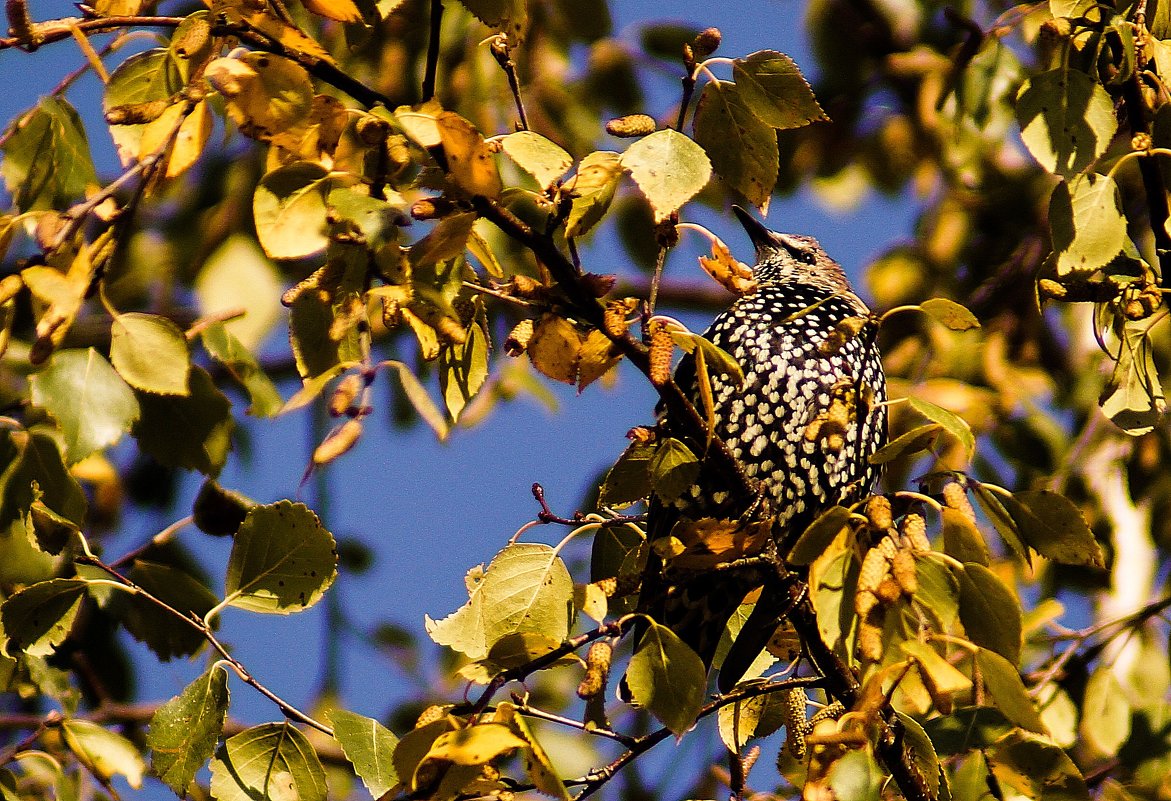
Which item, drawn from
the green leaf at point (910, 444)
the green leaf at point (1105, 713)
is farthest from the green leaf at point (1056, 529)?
the green leaf at point (1105, 713)

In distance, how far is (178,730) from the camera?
1.91 meters

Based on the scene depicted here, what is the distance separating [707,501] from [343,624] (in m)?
2.20

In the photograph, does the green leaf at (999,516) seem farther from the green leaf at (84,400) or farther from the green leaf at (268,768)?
the green leaf at (84,400)

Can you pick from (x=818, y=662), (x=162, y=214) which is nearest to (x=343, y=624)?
(x=162, y=214)

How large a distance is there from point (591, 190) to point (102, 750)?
4.61ft

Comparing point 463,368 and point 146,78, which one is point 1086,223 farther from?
point 146,78

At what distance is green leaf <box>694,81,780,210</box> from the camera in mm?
1938

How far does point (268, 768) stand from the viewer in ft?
6.36

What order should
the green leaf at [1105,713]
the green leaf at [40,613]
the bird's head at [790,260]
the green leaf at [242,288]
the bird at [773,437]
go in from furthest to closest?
the bird's head at [790,260], the green leaf at [242,288], the green leaf at [1105,713], the bird at [773,437], the green leaf at [40,613]

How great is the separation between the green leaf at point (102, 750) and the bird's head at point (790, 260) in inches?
92.2

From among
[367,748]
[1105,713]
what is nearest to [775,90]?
[367,748]

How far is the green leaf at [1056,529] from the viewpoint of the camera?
1841mm

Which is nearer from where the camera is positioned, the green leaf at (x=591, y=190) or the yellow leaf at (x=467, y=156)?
the yellow leaf at (x=467, y=156)

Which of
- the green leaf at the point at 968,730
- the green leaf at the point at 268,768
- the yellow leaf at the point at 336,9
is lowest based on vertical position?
the green leaf at the point at 968,730
